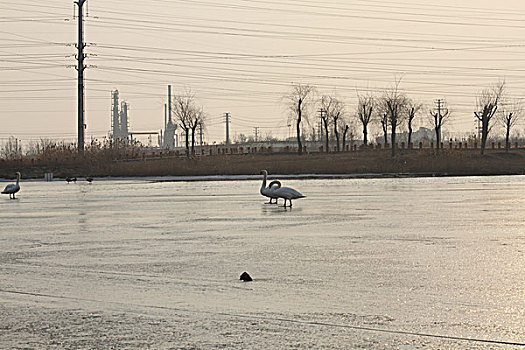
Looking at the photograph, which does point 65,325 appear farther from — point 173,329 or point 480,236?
point 480,236

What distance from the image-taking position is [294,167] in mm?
68750

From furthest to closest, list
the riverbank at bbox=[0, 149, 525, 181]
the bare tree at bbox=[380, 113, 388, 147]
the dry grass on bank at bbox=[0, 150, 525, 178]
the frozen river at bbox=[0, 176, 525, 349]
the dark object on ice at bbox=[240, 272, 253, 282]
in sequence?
the bare tree at bbox=[380, 113, 388, 147] → the dry grass on bank at bbox=[0, 150, 525, 178] → the riverbank at bbox=[0, 149, 525, 181] → the dark object on ice at bbox=[240, 272, 253, 282] → the frozen river at bbox=[0, 176, 525, 349]

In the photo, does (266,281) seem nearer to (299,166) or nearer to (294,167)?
(294,167)

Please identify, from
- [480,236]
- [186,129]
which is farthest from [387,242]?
[186,129]

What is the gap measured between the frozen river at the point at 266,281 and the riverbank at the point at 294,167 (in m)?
40.6

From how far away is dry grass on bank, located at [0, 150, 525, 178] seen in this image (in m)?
65.1

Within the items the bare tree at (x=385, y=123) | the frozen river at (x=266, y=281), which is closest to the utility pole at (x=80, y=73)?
the frozen river at (x=266, y=281)

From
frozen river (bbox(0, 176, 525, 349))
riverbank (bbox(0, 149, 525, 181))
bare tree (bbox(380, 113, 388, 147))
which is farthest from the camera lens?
bare tree (bbox(380, 113, 388, 147))

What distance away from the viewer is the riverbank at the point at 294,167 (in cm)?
6450

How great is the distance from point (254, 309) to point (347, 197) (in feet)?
75.9

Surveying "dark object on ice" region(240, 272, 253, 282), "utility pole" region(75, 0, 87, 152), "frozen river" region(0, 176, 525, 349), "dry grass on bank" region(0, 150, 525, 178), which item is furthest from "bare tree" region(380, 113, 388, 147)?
"dark object on ice" region(240, 272, 253, 282)

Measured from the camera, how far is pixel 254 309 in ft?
31.7

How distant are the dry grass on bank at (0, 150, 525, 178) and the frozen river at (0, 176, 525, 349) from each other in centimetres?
4221

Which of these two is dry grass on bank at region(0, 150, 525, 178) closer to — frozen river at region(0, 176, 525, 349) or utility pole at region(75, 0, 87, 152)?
utility pole at region(75, 0, 87, 152)
